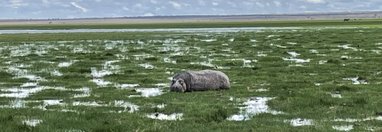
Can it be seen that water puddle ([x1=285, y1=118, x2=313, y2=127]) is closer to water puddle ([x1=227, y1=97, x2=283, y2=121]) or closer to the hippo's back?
water puddle ([x1=227, y1=97, x2=283, y2=121])

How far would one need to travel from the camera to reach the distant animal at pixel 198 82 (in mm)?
19234

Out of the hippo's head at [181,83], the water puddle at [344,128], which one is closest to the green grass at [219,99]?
the water puddle at [344,128]

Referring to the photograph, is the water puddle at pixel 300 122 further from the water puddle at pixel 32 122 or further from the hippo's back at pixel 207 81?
the hippo's back at pixel 207 81

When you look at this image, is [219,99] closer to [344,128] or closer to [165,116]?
[165,116]

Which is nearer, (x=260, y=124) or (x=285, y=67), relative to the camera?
(x=260, y=124)

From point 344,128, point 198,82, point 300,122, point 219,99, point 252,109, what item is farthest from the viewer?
point 198,82

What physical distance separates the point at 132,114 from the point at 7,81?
11274mm

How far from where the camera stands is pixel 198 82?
64.0ft

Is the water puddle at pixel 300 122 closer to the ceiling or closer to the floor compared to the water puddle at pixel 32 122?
closer to the floor

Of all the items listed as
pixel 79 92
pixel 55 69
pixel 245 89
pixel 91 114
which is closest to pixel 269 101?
pixel 245 89

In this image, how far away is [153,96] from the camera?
59.9 ft

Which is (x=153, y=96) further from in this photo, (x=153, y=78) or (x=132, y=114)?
(x=153, y=78)

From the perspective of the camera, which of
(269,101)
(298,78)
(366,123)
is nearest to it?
(366,123)

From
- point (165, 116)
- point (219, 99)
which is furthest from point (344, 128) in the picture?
point (219, 99)
